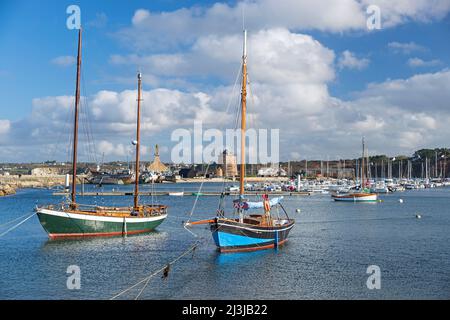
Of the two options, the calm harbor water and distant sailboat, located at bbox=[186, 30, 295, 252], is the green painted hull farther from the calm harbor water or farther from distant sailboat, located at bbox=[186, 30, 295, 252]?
distant sailboat, located at bbox=[186, 30, 295, 252]

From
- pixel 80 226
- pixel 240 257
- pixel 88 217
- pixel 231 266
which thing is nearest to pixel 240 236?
pixel 240 257

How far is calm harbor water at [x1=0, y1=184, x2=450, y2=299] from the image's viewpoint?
28.8 m

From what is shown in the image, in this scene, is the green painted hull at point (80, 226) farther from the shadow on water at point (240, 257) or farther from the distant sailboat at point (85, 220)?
the shadow on water at point (240, 257)

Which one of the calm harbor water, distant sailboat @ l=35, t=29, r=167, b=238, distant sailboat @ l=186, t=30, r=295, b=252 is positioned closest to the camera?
the calm harbor water

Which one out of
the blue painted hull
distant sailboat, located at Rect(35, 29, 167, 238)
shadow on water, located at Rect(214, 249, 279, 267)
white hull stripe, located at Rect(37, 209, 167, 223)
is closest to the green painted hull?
distant sailboat, located at Rect(35, 29, 167, 238)

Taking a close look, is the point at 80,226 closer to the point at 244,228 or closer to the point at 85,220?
the point at 85,220

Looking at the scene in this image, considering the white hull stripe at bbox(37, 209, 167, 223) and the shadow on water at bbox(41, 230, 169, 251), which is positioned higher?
the white hull stripe at bbox(37, 209, 167, 223)

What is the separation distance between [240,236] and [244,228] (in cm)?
70

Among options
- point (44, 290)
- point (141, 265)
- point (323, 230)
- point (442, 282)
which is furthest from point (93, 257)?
point (323, 230)

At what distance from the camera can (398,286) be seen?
99.7 ft

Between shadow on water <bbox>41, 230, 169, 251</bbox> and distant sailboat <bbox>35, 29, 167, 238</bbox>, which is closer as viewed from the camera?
shadow on water <bbox>41, 230, 169, 251</bbox>

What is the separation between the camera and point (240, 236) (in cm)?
3919

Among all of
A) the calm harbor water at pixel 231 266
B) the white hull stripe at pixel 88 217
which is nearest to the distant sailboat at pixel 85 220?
the white hull stripe at pixel 88 217
